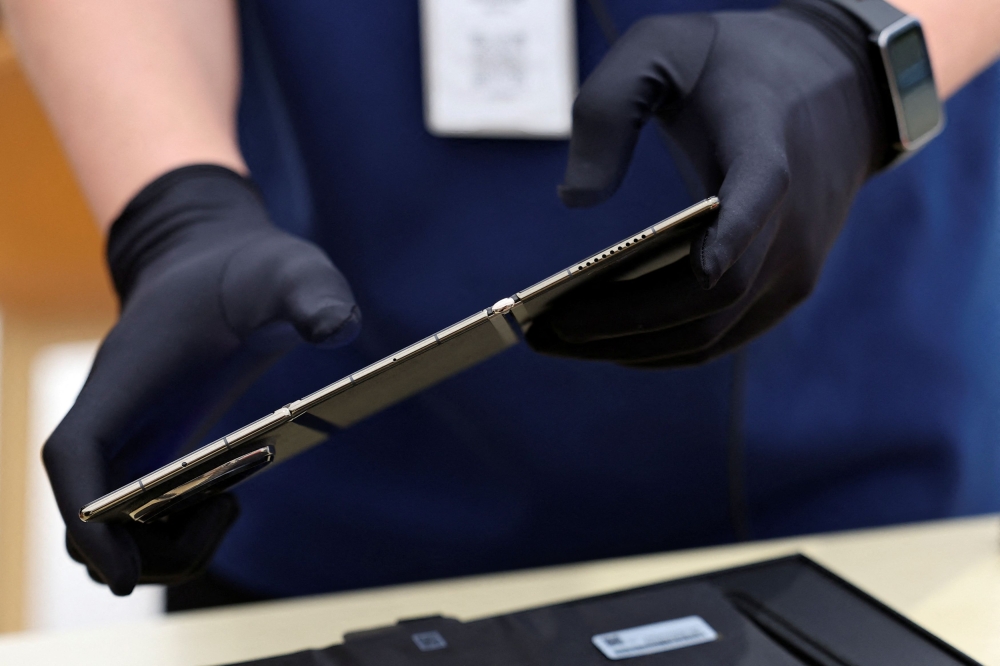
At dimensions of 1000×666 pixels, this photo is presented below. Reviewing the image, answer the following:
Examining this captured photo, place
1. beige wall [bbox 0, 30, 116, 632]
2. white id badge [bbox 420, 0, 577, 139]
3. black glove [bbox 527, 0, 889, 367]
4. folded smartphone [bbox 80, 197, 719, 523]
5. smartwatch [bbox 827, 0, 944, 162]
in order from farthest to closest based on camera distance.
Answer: beige wall [bbox 0, 30, 116, 632], white id badge [bbox 420, 0, 577, 139], smartwatch [bbox 827, 0, 944, 162], black glove [bbox 527, 0, 889, 367], folded smartphone [bbox 80, 197, 719, 523]

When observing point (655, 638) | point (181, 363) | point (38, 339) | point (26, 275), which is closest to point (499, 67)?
point (181, 363)

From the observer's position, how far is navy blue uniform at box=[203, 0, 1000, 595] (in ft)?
2.54

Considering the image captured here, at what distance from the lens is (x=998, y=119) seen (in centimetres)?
81

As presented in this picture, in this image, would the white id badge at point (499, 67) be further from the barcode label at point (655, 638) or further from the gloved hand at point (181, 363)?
the barcode label at point (655, 638)

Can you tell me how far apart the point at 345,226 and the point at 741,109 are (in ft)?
1.27

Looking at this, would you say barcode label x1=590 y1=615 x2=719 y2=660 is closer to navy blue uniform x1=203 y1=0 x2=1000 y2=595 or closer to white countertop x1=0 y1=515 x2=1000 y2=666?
white countertop x1=0 y1=515 x2=1000 y2=666

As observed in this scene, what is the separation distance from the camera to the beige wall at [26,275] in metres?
1.63

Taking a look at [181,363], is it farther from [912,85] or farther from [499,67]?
[912,85]

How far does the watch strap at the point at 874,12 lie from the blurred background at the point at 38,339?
54.2 inches

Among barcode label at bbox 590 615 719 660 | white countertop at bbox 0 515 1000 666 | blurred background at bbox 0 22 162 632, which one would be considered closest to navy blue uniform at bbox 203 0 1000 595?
white countertop at bbox 0 515 1000 666

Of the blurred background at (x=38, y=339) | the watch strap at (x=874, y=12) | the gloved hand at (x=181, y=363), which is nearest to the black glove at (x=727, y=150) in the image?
the watch strap at (x=874, y=12)

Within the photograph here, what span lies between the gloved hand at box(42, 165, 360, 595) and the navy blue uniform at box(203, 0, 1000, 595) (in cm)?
20

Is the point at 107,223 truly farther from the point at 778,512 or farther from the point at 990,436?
the point at 990,436

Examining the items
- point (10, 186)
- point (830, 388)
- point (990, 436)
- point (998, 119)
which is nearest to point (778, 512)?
point (830, 388)
